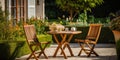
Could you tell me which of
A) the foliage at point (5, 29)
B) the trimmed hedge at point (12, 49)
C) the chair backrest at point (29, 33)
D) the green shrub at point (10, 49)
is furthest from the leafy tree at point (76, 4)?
the green shrub at point (10, 49)

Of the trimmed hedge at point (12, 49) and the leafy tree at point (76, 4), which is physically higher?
the leafy tree at point (76, 4)

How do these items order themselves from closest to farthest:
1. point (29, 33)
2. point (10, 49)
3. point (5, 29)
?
point (10, 49), point (29, 33), point (5, 29)

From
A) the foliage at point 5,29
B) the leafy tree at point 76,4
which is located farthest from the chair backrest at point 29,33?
the leafy tree at point 76,4

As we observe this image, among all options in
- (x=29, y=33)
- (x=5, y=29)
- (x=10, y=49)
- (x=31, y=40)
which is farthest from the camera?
(x=5, y=29)

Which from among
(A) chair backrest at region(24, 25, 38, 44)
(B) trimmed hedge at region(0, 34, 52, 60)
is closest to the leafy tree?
(B) trimmed hedge at region(0, 34, 52, 60)

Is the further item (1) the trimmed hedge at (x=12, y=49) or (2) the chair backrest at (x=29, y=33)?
(2) the chair backrest at (x=29, y=33)

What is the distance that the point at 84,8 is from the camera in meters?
27.2

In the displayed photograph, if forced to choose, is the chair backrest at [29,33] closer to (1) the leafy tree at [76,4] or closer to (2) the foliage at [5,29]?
A: (2) the foliage at [5,29]

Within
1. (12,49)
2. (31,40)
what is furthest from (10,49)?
(31,40)

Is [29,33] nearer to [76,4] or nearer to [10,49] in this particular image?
[10,49]

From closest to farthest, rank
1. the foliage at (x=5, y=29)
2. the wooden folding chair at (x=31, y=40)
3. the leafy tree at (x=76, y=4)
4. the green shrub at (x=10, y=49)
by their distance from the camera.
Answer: the green shrub at (x=10, y=49)
the wooden folding chair at (x=31, y=40)
the foliage at (x=5, y=29)
the leafy tree at (x=76, y=4)

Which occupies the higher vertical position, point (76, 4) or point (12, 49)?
point (76, 4)

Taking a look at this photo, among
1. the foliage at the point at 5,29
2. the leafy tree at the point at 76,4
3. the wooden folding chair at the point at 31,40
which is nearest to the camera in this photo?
the wooden folding chair at the point at 31,40

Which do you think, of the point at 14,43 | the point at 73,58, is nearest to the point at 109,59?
the point at 73,58
